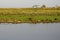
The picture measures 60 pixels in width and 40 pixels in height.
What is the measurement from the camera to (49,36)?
476 inches

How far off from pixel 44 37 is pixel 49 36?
408 mm

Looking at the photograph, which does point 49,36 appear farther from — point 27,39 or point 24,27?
point 24,27

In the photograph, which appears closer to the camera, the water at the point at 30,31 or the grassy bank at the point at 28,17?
the water at the point at 30,31

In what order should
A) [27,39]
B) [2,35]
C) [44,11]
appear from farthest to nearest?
[44,11], [2,35], [27,39]

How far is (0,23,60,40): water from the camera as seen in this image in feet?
38.8

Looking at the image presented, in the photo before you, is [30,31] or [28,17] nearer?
[30,31]

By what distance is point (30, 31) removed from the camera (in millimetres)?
13258

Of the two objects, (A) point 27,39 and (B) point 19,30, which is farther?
(B) point 19,30

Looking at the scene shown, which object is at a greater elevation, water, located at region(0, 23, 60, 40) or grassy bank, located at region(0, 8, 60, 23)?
grassy bank, located at region(0, 8, 60, 23)

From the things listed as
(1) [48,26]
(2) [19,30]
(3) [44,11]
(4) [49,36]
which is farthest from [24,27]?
(3) [44,11]

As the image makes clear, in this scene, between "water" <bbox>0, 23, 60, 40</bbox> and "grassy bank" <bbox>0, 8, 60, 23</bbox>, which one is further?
"grassy bank" <bbox>0, 8, 60, 23</bbox>

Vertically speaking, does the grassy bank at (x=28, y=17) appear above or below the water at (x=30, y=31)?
above

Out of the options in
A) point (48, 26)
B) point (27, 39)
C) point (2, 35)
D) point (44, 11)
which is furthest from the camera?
point (44, 11)

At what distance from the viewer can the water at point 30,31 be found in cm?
1184
